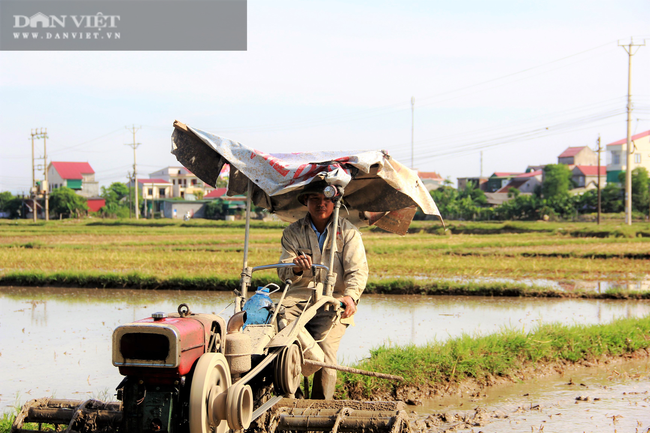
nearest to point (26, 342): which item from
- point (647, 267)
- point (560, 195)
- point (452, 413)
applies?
point (452, 413)

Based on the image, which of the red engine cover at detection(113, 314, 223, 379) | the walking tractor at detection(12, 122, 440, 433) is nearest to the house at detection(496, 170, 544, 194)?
the walking tractor at detection(12, 122, 440, 433)

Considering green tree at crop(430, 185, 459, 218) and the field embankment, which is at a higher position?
green tree at crop(430, 185, 459, 218)

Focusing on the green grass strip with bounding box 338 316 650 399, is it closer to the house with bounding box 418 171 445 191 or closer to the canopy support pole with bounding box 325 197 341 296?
the canopy support pole with bounding box 325 197 341 296

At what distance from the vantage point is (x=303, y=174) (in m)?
3.94

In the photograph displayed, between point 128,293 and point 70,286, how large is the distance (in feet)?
5.71

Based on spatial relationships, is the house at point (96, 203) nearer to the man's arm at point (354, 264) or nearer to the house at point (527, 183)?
the house at point (527, 183)

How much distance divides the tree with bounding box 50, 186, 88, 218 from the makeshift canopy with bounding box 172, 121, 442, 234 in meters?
48.2

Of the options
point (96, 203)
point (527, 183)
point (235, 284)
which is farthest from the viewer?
point (527, 183)

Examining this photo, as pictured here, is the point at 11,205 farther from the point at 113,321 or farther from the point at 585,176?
the point at 585,176

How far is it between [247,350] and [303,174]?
4.26 feet

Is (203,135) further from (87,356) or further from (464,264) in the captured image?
(464,264)

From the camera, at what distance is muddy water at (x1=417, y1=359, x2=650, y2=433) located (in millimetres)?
4258

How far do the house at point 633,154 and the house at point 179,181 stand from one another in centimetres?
4550

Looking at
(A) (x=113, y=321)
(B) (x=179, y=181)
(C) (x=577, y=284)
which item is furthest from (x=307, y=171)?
(B) (x=179, y=181)
